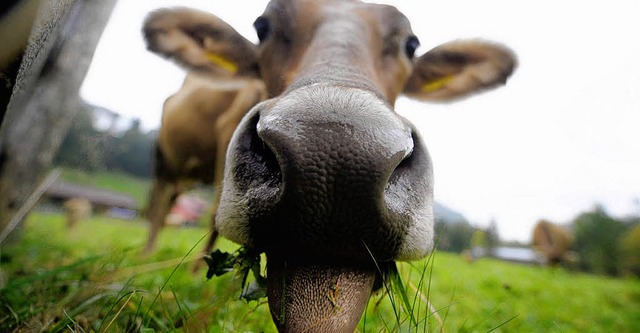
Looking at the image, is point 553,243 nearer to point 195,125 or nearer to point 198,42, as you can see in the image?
point 195,125

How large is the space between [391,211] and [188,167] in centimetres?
499

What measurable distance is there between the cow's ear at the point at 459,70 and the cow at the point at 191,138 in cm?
135

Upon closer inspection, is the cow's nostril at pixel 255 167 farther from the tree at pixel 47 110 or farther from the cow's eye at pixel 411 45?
the tree at pixel 47 110

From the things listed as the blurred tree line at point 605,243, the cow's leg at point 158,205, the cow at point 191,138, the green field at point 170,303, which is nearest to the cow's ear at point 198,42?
the cow at point 191,138

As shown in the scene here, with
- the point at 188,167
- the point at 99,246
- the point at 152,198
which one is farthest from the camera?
the point at 152,198

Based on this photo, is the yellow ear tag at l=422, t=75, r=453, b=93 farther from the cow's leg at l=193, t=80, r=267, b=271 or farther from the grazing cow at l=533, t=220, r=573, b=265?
the grazing cow at l=533, t=220, r=573, b=265

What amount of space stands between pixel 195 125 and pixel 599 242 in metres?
29.0

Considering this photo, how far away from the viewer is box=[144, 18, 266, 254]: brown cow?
285 cm

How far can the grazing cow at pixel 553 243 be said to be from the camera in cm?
2006

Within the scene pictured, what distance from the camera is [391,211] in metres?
1.01

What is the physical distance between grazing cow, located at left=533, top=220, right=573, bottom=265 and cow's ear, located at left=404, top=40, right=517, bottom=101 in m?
21.1

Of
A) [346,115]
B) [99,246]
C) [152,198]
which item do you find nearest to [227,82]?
[346,115]

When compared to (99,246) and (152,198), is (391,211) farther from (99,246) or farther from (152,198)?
(152,198)

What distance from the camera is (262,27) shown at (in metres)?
2.23
